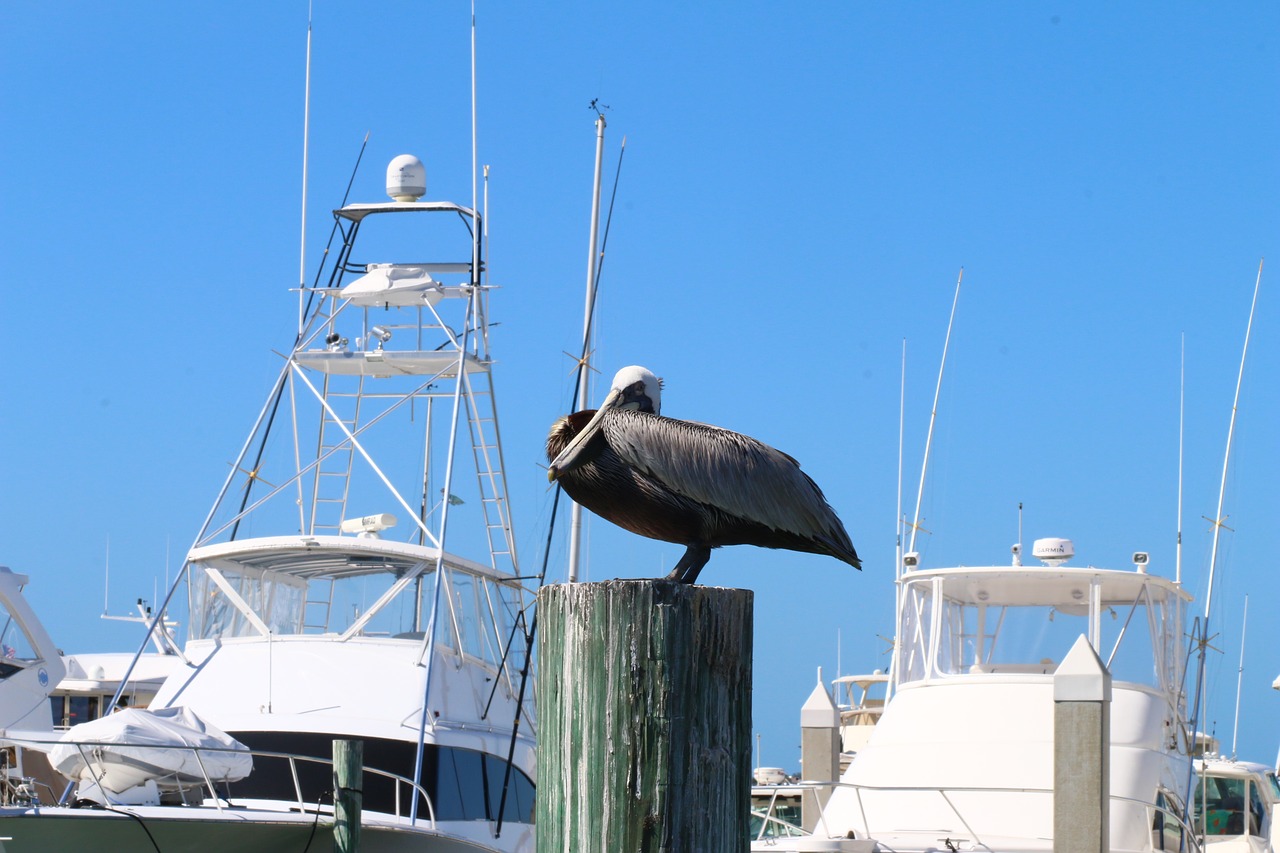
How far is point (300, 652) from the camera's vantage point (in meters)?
14.2

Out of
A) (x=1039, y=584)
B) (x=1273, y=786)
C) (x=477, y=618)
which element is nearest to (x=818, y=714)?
(x=1039, y=584)

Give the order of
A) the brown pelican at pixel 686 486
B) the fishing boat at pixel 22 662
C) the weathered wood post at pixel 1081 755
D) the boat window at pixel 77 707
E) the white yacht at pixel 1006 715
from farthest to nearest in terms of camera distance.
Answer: the boat window at pixel 77 707
the fishing boat at pixel 22 662
the white yacht at pixel 1006 715
the weathered wood post at pixel 1081 755
the brown pelican at pixel 686 486

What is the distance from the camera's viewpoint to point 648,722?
371 centimetres

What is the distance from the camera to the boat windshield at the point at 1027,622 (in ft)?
47.7

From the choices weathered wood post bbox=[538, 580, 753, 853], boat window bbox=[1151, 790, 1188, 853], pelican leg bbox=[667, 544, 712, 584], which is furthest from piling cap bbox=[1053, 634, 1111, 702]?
weathered wood post bbox=[538, 580, 753, 853]

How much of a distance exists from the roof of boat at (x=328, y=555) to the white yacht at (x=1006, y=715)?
402 cm

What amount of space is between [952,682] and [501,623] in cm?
435

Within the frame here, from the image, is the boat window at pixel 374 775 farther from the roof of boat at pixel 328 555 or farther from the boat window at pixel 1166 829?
the boat window at pixel 1166 829

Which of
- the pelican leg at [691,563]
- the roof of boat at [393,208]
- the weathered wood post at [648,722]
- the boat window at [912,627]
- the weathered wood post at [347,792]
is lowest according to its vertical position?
the weathered wood post at [347,792]

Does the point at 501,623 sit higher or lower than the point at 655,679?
lower

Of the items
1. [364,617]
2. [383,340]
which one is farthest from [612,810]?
[383,340]

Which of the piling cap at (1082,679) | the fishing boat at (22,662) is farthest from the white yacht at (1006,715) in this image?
the fishing boat at (22,662)

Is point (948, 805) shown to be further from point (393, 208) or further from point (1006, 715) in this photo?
point (393, 208)

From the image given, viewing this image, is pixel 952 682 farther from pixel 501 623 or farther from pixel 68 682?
pixel 68 682
